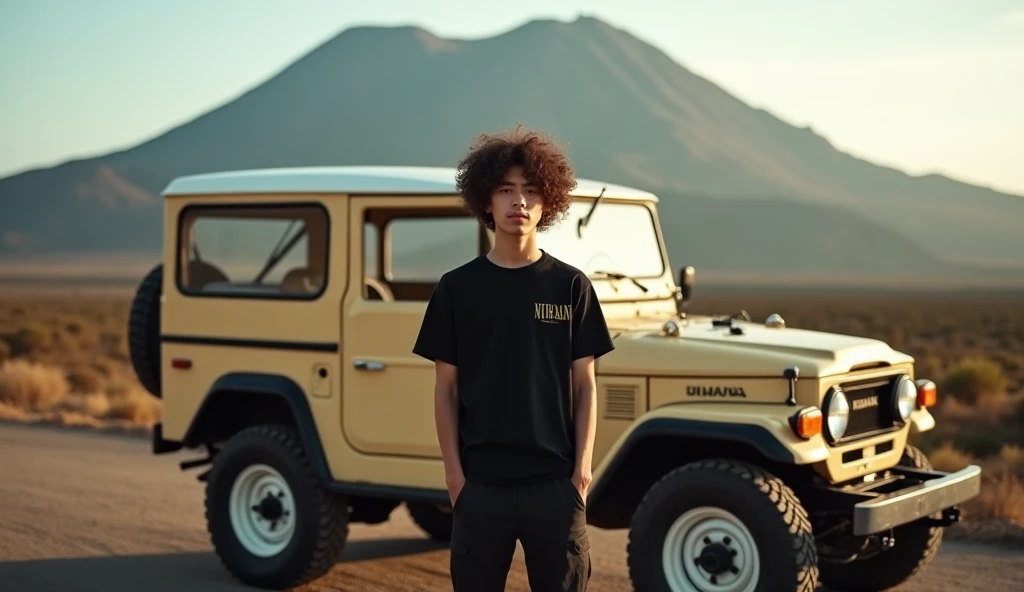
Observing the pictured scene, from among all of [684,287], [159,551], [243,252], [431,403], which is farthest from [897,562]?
[159,551]

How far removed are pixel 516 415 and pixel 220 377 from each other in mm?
3798

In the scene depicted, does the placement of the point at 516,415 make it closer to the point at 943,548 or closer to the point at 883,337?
the point at 943,548

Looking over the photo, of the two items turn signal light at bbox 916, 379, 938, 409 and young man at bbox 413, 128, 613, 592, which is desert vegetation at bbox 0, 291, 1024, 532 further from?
young man at bbox 413, 128, 613, 592

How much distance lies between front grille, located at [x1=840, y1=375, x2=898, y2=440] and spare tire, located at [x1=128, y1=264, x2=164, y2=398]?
4.12 metres

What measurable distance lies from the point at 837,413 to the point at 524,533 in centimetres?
247

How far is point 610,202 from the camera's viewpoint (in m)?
7.48

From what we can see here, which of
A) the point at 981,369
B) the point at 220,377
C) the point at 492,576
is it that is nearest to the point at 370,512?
the point at 220,377

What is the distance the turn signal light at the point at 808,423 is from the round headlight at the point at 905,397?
33.3 inches

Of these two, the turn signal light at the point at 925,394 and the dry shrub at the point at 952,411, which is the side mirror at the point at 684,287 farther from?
the dry shrub at the point at 952,411

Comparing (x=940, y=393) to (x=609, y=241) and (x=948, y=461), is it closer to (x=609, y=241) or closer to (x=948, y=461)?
(x=948, y=461)

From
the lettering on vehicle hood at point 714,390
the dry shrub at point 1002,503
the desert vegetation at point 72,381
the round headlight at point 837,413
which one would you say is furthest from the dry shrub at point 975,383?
the lettering on vehicle hood at point 714,390

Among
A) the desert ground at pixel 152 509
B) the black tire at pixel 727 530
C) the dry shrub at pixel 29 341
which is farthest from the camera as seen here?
the dry shrub at pixel 29 341

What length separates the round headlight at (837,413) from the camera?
6.05m

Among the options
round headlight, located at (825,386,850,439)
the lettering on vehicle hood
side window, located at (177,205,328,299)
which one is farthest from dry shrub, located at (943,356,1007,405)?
the lettering on vehicle hood
